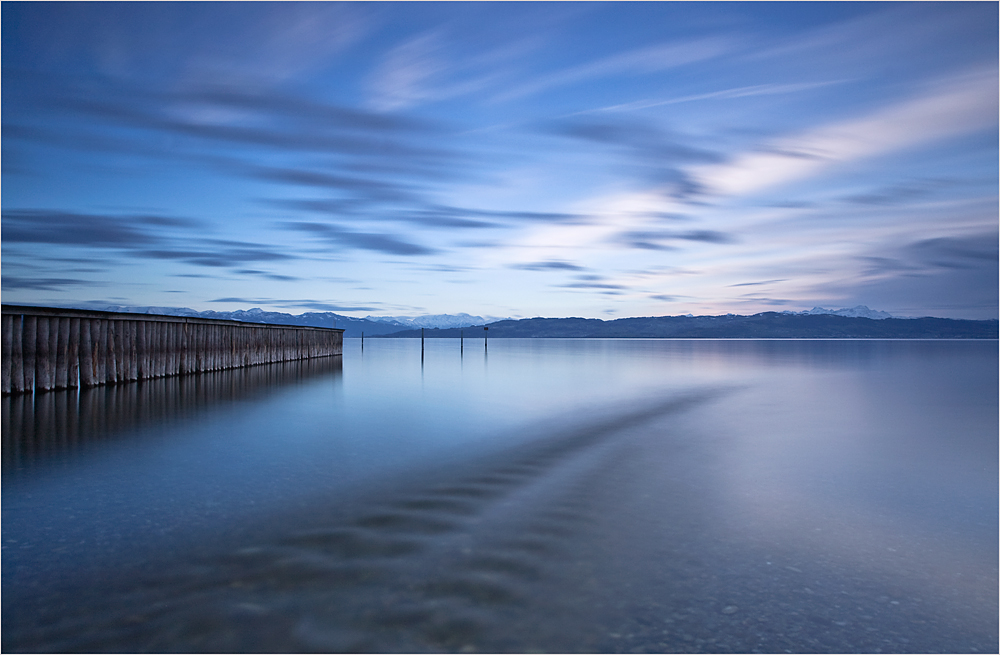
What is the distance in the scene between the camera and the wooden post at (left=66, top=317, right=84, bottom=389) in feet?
58.1

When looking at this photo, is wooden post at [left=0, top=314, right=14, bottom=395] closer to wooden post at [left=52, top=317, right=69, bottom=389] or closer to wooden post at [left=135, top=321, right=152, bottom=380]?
wooden post at [left=52, top=317, right=69, bottom=389]

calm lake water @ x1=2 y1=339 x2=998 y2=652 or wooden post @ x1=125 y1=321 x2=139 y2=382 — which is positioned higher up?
wooden post @ x1=125 y1=321 x2=139 y2=382

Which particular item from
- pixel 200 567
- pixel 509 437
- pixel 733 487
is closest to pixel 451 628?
pixel 200 567

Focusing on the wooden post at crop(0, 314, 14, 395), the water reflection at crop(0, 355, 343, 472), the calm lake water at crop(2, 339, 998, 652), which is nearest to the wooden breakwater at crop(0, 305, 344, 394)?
the wooden post at crop(0, 314, 14, 395)

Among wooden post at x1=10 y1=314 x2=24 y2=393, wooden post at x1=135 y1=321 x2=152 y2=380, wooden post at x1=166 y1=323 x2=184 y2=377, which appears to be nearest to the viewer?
wooden post at x1=10 y1=314 x2=24 y2=393

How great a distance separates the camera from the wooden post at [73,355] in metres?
17.7

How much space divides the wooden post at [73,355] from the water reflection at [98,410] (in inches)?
13.9

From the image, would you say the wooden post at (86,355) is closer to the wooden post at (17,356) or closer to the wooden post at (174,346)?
the wooden post at (17,356)

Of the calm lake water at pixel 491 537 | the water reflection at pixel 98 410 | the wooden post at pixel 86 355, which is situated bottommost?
the calm lake water at pixel 491 537

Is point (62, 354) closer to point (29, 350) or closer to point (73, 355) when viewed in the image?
point (73, 355)

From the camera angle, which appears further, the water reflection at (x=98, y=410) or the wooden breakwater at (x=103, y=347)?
the wooden breakwater at (x=103, y=347)

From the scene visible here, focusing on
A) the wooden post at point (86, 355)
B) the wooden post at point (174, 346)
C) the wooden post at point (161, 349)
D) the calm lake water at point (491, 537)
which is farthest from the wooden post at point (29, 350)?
the wooden post at point (174, 346)

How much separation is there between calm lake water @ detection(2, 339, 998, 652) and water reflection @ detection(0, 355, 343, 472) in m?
0.13

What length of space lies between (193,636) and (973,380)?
37407 mm
